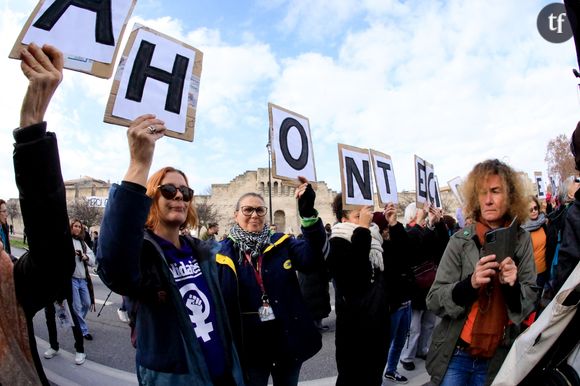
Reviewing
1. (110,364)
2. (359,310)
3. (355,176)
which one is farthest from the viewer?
(110,364)

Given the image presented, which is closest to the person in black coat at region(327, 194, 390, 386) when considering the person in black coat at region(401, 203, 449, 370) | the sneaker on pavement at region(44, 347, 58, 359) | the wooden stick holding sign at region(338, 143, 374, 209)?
the wooden stick holding sign at region(338, 143, 374, 209)

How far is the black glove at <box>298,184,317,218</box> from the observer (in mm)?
2773

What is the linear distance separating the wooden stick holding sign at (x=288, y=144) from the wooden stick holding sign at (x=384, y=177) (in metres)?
1.48

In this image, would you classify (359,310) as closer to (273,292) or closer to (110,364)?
(273,292)

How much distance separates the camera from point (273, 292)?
2.73 metres

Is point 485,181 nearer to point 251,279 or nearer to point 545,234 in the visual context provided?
point 251,279

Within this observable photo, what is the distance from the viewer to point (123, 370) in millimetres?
4855

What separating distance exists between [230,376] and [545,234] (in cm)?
387

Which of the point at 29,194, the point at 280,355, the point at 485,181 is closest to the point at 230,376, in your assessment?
the point at 280,355

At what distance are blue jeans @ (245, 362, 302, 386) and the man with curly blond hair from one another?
35.3 inches

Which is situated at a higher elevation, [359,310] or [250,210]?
[250,210]

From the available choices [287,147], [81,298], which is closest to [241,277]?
[287,147]

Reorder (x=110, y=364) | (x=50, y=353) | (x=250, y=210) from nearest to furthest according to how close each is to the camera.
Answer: (x=250, y=210) → (x=110, y=364) → (x=50, y=353)

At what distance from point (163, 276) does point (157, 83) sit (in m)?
1.24
